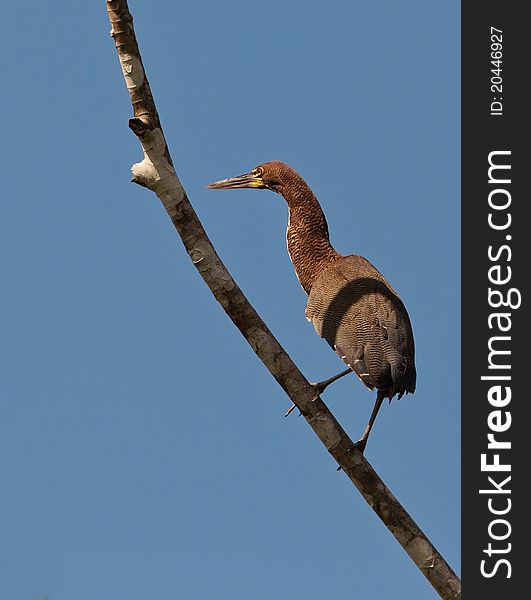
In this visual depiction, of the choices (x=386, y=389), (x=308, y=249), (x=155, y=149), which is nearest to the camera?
(x=155, y=149)

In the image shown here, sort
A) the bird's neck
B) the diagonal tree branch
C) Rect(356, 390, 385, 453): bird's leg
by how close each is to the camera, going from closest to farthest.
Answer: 1. the diagonal tree branch
2. Rect(356, 390, 385, 453): bird's leg
3. the bird's neck

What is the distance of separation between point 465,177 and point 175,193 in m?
1.89

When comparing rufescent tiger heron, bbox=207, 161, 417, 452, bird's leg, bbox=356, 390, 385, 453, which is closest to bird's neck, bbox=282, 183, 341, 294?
rufescent tiger heron, bbox=207, 161, 417, 452

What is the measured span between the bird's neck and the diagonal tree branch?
1717 mm

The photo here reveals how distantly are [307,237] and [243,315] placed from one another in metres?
1.90

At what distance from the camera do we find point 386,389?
6289mm

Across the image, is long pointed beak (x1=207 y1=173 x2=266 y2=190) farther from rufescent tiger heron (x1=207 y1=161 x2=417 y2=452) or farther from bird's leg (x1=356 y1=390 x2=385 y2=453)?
bird's leg (x1=356 y1=390 x2=385 y2=453)

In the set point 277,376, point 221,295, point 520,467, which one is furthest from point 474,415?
point 221,295

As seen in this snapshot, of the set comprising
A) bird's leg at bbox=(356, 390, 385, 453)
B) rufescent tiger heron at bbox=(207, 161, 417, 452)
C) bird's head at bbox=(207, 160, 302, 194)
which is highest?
bird's head at bbox=(207, 160, 302, 194)

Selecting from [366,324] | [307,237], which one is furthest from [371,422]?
[307,237]

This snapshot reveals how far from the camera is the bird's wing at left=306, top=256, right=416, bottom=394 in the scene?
629 cm

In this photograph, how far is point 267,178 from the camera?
25.1 feet

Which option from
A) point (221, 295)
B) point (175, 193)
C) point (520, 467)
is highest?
point (175, 193)

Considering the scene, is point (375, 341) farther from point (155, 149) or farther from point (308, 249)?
point (155, 149)
